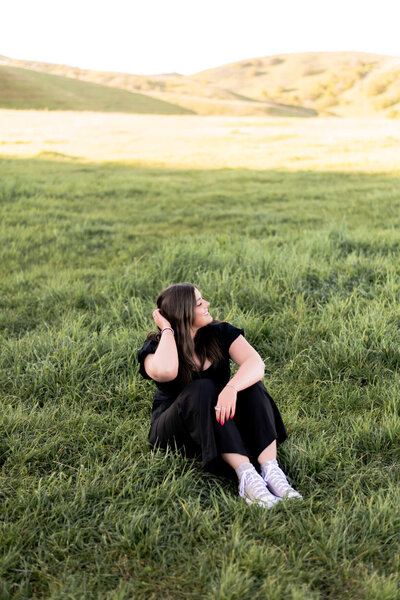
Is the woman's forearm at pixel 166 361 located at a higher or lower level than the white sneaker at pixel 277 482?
higher

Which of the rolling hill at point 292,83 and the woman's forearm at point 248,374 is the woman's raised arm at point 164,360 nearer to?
the woman's forearm at point 248,374

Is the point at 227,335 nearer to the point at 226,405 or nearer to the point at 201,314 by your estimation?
the point at 201,314

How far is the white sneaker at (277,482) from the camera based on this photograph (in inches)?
109

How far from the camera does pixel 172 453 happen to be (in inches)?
120

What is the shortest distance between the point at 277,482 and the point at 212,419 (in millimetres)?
482

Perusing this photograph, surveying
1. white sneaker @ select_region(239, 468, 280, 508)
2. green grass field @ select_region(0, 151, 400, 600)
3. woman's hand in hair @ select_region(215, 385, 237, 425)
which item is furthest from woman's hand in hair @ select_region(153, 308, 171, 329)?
white sneaker @ select_region(239, 468, 280, 508)

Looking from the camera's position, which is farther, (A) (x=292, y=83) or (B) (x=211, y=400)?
(A) (x=292, y=83)

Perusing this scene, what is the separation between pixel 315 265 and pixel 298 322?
50.5 inches

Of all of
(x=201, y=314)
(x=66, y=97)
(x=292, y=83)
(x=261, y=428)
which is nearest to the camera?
(x=261, y=428)

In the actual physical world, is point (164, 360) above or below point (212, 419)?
above

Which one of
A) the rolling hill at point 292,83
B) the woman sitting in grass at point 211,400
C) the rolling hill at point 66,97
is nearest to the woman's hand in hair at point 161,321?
the woman sitting in grass at point 211,400

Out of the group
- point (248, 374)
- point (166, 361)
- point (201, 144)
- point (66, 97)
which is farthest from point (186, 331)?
point (66, 97)

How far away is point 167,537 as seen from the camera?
254cm

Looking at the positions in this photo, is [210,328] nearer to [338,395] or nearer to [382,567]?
[338,395]
